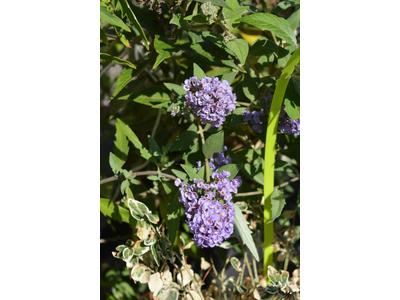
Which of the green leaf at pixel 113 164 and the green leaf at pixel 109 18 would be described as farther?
the green leaf at pixel 113 164

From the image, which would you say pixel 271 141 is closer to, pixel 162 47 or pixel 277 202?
pixel 277 202

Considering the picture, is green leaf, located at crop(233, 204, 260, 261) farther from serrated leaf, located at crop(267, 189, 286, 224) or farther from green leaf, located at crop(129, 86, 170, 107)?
green leaf, located at crop(129, 86, 170, 107)

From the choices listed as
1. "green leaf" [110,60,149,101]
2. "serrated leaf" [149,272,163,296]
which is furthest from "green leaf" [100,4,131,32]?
"serrated leaf" [149,272,163,296]

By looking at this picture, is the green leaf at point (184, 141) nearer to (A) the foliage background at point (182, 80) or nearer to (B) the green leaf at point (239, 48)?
(A) the foliage background at point (182, 80)

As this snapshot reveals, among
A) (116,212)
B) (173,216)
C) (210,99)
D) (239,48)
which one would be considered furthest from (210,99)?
(116,212)

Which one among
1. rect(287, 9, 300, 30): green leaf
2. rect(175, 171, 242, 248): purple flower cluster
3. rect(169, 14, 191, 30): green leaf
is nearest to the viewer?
rect(175, 171, 242, 248): purple flower cluster

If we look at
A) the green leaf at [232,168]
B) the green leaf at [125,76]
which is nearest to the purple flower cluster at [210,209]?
the green leaf at [232,168]
